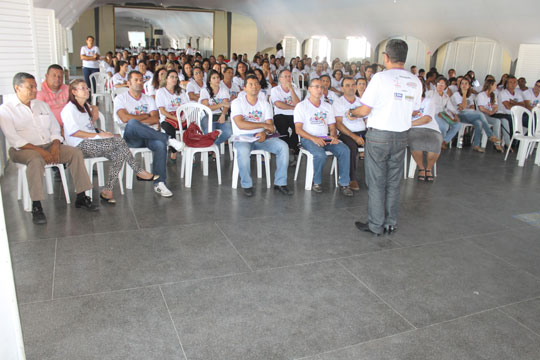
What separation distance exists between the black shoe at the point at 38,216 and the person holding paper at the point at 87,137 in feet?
1.86

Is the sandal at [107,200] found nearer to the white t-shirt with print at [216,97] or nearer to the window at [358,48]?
the white t-shirt with print at [216,97]

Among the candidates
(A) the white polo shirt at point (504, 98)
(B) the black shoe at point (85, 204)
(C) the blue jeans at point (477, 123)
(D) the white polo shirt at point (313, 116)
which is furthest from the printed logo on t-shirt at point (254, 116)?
(A) the white polo shirt at point (504, 98)

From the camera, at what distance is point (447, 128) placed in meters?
6.79

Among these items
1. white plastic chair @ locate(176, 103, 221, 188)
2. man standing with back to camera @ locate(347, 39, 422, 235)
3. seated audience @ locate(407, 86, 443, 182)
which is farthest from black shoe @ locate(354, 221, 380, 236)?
seated audience @ locate(407, 86, 443, 182)

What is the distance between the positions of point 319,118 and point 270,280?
2365 millimetres

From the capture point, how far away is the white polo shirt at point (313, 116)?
4.63 metres

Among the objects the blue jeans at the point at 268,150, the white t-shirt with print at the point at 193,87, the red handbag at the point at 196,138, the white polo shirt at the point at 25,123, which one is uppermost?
the white t-shirt with print at the point at 193,87

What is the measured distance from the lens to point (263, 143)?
4.68 m

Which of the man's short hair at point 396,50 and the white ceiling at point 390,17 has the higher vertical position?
the white ceiling at point 390,17

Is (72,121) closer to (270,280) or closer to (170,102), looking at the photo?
(170,102)

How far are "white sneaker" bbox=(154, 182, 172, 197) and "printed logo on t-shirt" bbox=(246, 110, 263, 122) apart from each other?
1155 mm

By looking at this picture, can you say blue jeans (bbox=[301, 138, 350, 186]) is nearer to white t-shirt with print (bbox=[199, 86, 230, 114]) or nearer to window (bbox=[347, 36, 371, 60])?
white t-shirt with print (bbox=[199, 86, 230, 114])

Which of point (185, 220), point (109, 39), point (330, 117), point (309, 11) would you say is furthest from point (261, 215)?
point (109, 39)

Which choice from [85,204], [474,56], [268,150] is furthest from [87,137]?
[474,56]
